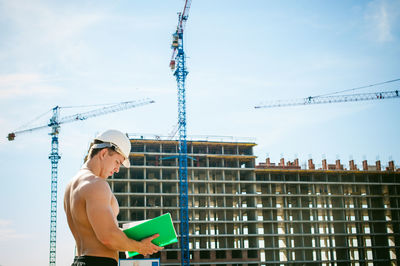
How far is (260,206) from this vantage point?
347ft

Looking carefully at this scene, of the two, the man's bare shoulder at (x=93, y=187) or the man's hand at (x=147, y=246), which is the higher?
the man's bare shoulder at (x=93, y=187)

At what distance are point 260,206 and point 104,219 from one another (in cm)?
10445

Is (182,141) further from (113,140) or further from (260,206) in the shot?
→ (113,140)

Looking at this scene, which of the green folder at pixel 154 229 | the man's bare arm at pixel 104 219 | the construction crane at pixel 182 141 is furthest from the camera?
the construction crane at pixel 182 141

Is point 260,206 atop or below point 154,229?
atop

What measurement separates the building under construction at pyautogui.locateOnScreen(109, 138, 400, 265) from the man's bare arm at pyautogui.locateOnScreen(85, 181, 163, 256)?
308 feet

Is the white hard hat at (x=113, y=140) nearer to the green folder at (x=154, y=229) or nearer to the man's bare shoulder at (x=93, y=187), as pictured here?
the man's bare shoulder at (x=93, y=187)

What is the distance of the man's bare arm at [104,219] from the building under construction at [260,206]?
94.0m

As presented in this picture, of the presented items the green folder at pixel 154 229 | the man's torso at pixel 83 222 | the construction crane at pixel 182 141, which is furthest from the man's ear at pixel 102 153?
the construction crane at pixel 182 141

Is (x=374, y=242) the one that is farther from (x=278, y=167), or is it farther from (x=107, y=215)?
(x=107, y=215)

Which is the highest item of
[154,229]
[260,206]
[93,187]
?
[260,206]

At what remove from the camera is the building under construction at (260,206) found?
326ft

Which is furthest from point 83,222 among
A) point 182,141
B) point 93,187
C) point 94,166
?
point 182,141

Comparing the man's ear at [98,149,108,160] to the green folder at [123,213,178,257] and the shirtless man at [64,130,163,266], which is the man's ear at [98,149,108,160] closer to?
the shirtless man at [64,130,163,266]
